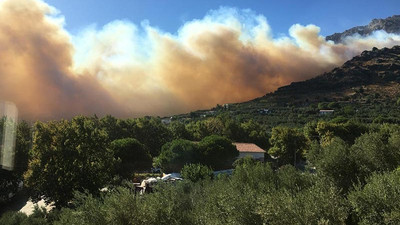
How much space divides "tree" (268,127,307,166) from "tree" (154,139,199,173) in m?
16.9

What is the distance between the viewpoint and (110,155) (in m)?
32.2

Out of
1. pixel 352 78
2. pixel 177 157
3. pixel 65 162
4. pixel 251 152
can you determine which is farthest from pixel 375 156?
pixel 352 78

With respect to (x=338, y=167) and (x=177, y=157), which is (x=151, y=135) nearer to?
(x=177, y=157)

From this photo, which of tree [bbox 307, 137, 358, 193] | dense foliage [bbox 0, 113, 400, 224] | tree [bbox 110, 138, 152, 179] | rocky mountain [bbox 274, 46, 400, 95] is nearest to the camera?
dense foliage [bbox 0, 113, 400, 224]

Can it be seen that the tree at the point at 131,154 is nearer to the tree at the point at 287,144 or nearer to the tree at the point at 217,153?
the tree at the point at 217,153

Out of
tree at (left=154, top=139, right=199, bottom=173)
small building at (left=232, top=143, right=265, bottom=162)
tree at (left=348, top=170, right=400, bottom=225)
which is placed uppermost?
tree at (left=348, top=170, right=400, bottom=225)

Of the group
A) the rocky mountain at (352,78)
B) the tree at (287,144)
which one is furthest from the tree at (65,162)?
the rocky mountain at (352,78)

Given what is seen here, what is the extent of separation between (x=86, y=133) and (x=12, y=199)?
1541 cm

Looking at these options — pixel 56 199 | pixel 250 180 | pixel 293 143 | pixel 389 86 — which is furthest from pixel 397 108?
pixel 56 199

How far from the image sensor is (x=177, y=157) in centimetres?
5006

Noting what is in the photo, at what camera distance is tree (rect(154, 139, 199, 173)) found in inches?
1971

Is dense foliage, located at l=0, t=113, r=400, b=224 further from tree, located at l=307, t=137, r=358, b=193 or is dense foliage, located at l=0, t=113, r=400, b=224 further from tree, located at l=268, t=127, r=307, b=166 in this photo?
tree, located at l=268, t=127, r=307, b=166

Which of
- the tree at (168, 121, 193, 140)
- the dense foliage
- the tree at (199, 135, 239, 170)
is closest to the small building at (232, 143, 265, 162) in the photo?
the dense foliage

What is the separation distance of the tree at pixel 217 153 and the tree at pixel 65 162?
24368 mm
